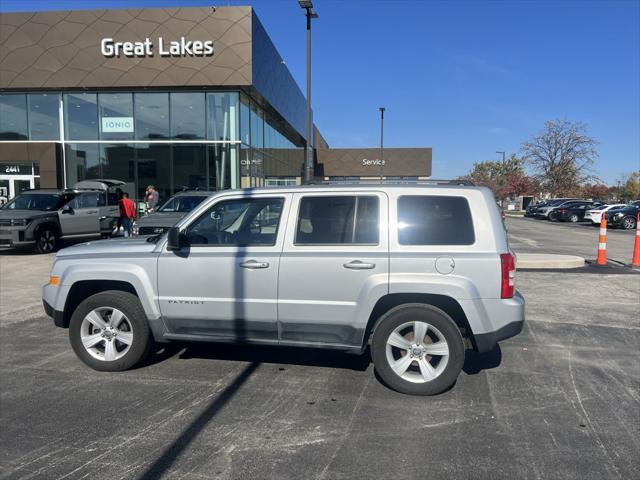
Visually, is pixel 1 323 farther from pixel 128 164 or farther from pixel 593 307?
pixel 128 164

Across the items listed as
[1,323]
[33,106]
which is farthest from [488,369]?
[33,106]

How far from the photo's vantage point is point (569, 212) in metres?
36.8

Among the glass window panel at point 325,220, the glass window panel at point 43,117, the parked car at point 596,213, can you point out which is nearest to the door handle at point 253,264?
the glass window panel at point 325,220

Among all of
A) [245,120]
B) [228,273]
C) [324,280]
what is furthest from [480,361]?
[245,120]

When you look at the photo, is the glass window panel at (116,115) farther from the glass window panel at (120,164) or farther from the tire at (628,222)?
the tire at (628,222)

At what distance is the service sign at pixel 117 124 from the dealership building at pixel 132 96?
0.14 feet

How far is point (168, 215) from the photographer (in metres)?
12.1

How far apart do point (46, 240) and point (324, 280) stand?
12.5 meters

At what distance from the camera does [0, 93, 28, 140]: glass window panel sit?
21.1 metres

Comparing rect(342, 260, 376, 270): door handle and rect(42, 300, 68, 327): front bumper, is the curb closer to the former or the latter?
rect(342, 260, 376, 270): door handle

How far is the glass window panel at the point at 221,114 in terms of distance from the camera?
792 inches

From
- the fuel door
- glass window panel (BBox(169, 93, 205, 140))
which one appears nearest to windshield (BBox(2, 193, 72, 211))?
glass window panel (BBox(169, 93, 205, 140))

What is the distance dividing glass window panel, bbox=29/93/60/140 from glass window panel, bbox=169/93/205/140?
5154mm

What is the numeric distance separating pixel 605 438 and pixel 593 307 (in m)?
4.81
